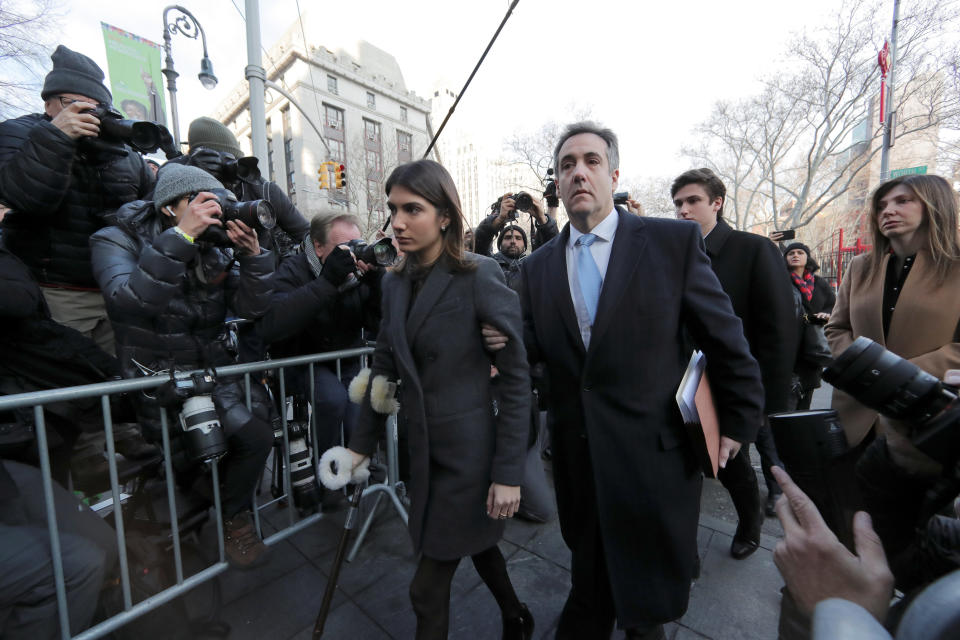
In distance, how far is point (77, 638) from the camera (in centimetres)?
166

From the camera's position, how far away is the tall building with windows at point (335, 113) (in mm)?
34281

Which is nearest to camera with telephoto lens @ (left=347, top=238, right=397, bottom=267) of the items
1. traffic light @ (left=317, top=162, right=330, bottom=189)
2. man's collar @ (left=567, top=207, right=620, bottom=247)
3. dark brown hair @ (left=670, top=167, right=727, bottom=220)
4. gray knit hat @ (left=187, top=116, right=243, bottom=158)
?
man's collar @ (left=567, top=207, right=620, bottom=247)

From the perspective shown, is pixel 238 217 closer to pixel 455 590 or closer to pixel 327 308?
pixel 327 308

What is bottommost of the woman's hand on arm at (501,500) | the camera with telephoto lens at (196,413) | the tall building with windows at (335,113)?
the woman's hand on arm at (501,500)

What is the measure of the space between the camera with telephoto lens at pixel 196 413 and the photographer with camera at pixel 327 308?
0.66 m

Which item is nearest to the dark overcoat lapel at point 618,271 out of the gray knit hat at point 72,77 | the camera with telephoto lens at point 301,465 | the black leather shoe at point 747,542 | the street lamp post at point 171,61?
the black leather shoe at point 747,542

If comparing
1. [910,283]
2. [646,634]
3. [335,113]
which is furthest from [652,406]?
[335,113]

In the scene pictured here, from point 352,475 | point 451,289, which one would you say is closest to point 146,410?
point 352,475

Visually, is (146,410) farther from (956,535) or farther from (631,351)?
(956,535)

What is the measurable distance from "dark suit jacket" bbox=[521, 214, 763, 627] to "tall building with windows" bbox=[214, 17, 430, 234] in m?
31.1

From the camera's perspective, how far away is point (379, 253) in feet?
7.56

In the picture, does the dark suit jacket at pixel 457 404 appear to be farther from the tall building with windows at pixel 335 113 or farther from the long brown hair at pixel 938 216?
the tall building with windows at pixel 335 113

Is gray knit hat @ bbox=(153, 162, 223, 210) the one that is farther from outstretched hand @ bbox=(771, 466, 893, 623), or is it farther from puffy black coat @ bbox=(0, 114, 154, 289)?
outstretched hand @ bbox=(771, 466, 893, 623)

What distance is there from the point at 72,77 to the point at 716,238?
3948 mm
